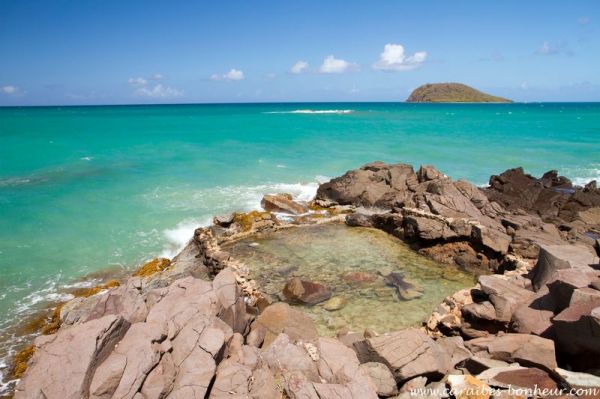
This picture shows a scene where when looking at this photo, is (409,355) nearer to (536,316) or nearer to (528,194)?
(536,316)

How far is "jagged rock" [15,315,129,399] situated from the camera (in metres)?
7.62

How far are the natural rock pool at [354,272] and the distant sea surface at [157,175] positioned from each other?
6.58 m

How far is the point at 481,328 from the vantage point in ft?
39.7

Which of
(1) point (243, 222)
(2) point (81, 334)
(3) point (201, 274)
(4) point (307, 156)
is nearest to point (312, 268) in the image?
(3) point (201, 274)

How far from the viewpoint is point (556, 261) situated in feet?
41.6

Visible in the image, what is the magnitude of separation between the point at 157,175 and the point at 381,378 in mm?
35727

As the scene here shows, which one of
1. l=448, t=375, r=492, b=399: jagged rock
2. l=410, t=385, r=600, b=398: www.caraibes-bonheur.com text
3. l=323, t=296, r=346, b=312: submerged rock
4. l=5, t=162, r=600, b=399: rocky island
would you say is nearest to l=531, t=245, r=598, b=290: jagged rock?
l=5, t=162, r=600, b=399: rocky island

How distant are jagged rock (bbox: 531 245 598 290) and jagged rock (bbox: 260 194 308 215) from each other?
1568 cm

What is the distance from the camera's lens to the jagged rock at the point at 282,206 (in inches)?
1060

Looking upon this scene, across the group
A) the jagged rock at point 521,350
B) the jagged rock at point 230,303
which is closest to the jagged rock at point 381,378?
the jagged rock at point 521,350

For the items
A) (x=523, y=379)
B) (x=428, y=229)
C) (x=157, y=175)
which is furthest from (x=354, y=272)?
(x=157, y=175)

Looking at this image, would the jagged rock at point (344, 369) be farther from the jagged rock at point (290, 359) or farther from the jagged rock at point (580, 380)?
the jagged rock at point (580, 380)

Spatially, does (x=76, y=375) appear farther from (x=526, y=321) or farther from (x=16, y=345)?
(x=526, y=321)

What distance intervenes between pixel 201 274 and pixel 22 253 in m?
10.4
